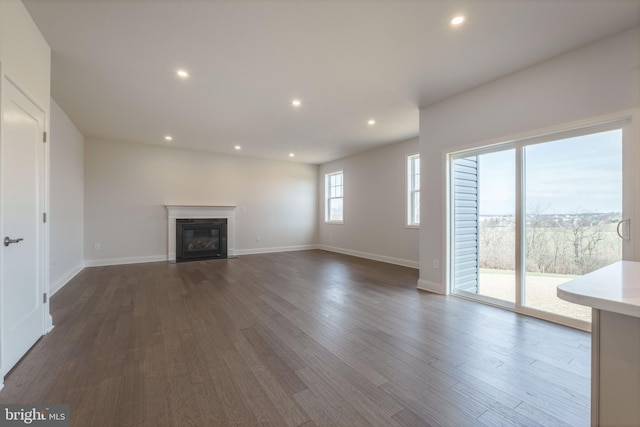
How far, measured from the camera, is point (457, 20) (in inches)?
83.5

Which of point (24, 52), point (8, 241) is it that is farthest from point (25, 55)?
point (8, 241)

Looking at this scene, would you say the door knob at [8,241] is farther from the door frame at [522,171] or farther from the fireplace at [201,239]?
the fireplace at [201,239]

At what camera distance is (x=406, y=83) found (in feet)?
10.4

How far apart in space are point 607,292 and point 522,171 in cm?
264

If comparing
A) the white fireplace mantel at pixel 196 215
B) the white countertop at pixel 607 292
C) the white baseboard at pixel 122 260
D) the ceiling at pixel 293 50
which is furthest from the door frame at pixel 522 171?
the white baseboard at pixel 122 260

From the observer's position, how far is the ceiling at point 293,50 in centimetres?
202

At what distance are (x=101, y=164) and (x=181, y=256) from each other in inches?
102

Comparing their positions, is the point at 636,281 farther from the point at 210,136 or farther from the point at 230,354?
the point at 210,136

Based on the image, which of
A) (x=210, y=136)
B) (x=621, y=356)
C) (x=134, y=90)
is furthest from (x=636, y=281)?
(x=210, y=136)

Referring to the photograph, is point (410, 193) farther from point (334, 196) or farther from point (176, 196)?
point (176, 196)

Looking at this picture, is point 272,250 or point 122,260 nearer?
point 122,260

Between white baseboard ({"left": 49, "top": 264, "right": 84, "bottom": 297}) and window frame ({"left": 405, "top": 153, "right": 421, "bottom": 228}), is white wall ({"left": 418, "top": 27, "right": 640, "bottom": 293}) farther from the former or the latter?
white baseboard ({"left": 49, "top": 264, "right": 84, "bottom": 297})

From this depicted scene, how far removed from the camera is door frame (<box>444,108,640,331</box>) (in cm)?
218

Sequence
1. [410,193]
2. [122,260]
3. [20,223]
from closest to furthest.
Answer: [20,223]
[410,193]
[122,260]
